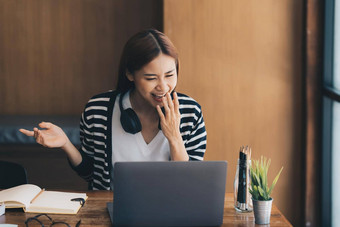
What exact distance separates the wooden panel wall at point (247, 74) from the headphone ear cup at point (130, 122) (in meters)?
0.93

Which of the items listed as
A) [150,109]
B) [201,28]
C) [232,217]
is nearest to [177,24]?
[201,28]

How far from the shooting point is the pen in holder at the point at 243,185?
1.54 m

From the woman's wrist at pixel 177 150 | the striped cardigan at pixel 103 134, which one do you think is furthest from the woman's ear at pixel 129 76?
the woman's wrist at pixel 177 150

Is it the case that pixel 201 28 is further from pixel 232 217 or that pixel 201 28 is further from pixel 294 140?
pixel 232 217

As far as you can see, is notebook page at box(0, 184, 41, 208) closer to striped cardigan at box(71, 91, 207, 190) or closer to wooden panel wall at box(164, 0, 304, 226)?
striped cardigan at box(71, 91, 207, 190)

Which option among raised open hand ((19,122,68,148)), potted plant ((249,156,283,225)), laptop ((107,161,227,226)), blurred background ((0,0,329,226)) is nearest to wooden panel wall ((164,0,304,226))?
blurred background ((0,0,329,226))

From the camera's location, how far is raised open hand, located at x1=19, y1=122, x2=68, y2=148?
5.62 feet

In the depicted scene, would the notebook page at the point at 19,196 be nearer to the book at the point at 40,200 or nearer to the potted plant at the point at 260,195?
the book at the point at 40,200

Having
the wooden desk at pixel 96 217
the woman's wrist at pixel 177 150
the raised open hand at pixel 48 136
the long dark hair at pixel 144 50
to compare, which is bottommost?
the wooden desk at pixel 96 217

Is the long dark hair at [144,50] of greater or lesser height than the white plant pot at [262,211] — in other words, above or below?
above

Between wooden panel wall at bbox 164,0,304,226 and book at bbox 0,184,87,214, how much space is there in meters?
1.31

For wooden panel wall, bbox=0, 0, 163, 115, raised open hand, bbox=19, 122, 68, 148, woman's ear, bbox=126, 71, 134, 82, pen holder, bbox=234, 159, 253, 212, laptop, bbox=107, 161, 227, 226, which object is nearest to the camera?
laptop, bbox=107, 161, 227, 226

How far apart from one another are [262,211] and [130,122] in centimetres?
67

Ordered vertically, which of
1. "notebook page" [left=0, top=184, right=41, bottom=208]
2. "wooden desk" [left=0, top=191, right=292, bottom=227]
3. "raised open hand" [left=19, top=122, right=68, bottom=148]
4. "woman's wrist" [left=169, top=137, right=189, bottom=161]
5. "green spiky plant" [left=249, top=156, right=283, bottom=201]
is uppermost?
"raised open hand" [left=19, top=122, right=68, bottom=148]
